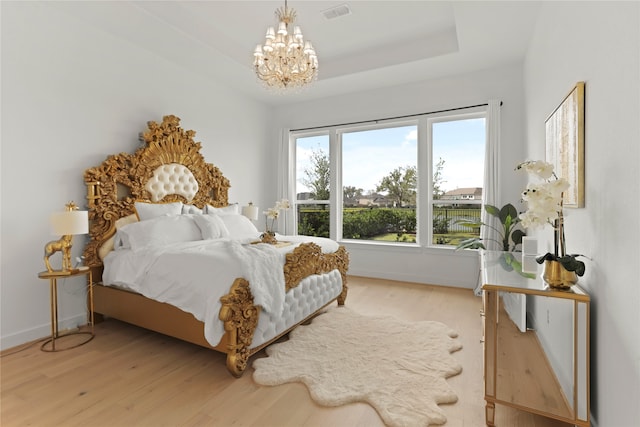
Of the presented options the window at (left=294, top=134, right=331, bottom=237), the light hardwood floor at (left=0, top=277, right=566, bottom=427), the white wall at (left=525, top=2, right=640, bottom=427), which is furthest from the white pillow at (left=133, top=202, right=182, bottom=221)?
the white wall at (left=525, top=2, right=640, bottom=427)

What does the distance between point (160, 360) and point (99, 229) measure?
1580 millimetres

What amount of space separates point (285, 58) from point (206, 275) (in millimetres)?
1954

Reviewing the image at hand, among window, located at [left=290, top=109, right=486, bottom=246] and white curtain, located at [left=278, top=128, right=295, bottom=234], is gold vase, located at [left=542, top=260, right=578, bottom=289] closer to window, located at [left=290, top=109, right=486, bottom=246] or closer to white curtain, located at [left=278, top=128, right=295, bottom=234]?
window, located at [left=290, top=109, right=486, bottom=246]

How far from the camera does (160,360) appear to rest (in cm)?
249

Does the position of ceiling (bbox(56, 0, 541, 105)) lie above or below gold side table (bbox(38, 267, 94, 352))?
above

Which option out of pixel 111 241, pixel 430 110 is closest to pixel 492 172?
pixel 430 110

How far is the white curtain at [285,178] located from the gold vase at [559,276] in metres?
4.48

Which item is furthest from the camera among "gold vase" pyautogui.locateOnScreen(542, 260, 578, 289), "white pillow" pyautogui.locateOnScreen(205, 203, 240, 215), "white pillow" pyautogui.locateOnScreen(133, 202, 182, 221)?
"white pillow" pyautogui.locateOnScreen(205, 203, 240, 215)

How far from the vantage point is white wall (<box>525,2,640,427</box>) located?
4.00ft

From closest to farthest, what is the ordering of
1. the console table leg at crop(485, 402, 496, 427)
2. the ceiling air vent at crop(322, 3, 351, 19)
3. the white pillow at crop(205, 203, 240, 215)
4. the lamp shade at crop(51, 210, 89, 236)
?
the console table leg at crop(485, 402, 496, 427) < the lamp shade at crop(51, 210, 89, 236) < the ceiling air vent at crop(322, 3, 351, 19) < the white pillow at crop(205, 203, 240, 215)

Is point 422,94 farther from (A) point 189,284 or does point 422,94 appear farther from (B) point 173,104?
(A) point 189,284

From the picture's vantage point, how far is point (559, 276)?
1.56 metres

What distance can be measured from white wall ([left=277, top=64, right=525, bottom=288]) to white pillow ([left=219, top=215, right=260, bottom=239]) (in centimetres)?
188

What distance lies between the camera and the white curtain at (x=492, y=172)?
421cm
